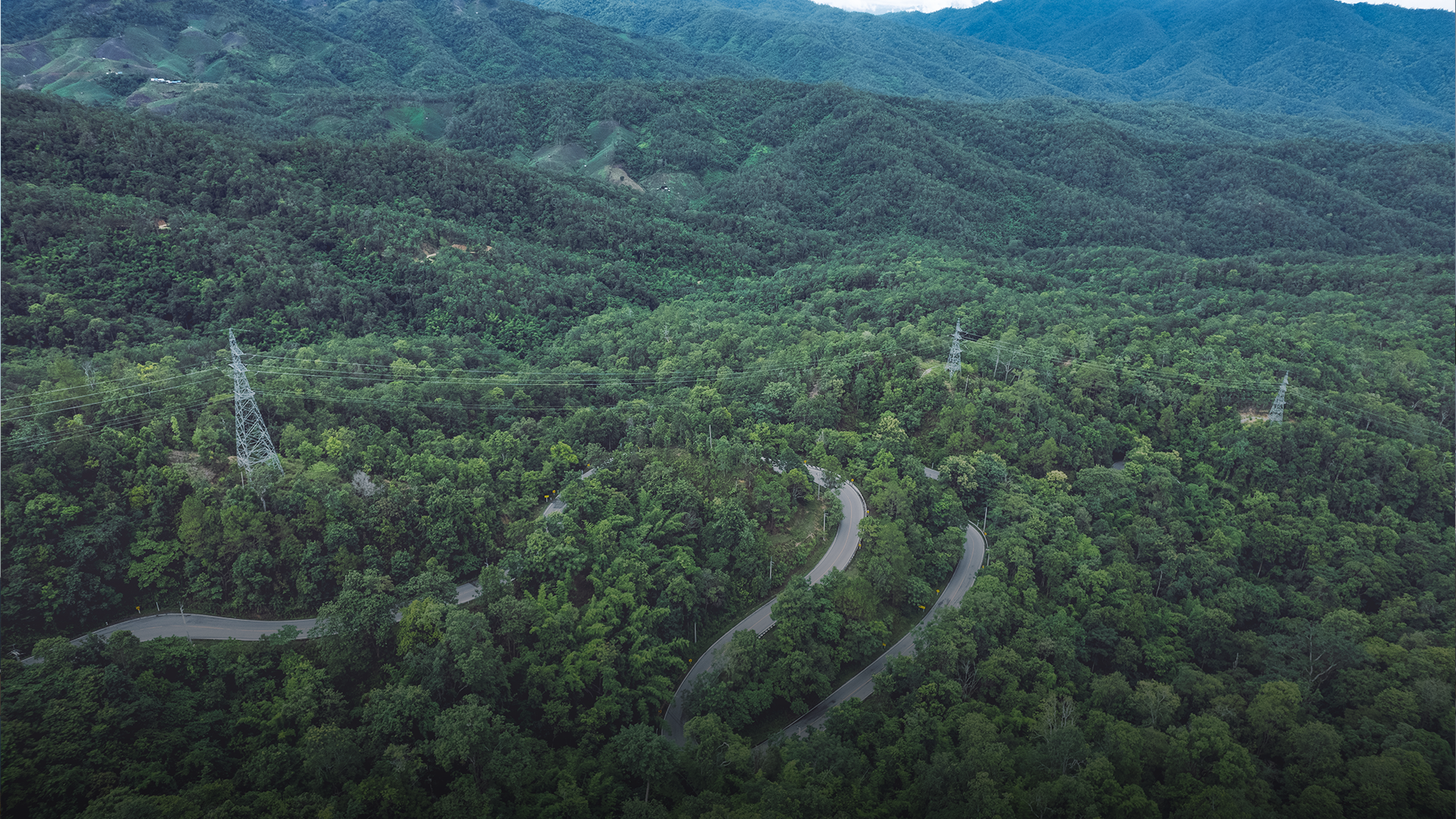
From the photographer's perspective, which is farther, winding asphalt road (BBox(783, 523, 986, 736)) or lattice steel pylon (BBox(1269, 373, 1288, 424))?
lattice steel pylon (BBox(1269, 373, 1288, 424))

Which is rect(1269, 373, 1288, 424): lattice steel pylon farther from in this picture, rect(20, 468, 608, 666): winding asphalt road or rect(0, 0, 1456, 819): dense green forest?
rect(20, 468, 608, 666): winding asphalt road

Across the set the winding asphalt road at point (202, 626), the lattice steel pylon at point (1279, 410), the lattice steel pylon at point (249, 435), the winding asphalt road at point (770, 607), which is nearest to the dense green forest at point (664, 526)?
the winding asphalt road at point (202, 626)

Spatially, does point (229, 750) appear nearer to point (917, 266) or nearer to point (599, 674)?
point (599, 674)

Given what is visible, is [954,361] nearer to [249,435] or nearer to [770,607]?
[770,607]

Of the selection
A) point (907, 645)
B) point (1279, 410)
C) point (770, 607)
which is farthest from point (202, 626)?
point (1279, 410)

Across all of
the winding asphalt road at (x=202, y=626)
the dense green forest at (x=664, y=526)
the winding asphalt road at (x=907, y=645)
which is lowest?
the winding asphalt road at (x=907, y=645)

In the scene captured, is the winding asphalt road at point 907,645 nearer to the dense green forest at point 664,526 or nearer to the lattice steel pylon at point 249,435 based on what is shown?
the dense green forest at point 664,526

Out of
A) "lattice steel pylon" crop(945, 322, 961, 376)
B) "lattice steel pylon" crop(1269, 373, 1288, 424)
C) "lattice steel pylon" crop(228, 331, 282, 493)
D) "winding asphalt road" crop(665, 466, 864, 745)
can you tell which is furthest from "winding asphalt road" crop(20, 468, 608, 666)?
"lattice steel pylon" crop(1269, 373, 1288, 424)
